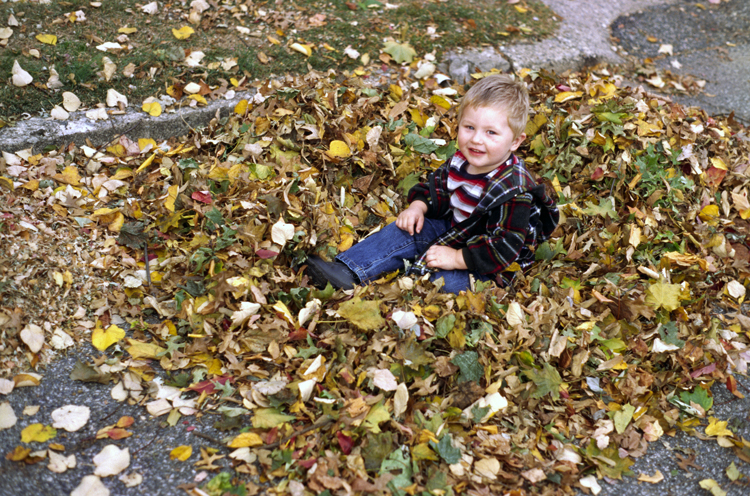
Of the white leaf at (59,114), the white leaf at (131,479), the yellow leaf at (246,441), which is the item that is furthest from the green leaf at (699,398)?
the white leaf at (59,114)

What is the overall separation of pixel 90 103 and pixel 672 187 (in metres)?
3.53

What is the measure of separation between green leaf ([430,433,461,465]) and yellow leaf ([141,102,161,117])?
8.58 feet

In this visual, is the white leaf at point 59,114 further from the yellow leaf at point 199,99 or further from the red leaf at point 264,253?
the red leaf at point 264,253

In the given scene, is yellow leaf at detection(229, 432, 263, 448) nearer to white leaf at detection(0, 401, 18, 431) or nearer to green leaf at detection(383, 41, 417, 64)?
white leaf at detection(0, 401, 18, 431)

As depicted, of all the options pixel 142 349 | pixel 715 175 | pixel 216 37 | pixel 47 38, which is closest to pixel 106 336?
pixel 142 349

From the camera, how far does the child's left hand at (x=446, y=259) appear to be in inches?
107

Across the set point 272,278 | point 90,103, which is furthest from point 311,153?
point 90,103

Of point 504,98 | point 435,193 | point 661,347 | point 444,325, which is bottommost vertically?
point 661,347

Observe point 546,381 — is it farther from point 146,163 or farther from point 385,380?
point 146,163

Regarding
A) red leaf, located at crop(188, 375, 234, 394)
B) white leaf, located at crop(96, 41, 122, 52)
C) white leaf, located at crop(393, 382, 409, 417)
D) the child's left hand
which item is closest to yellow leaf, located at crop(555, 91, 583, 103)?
the child's left hand

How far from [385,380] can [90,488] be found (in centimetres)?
108

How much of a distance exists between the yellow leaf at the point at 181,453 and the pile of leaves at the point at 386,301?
73mm

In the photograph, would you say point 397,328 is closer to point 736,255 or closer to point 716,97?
point 736,255

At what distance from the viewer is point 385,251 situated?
2.85 metres
